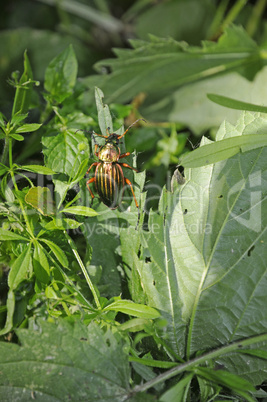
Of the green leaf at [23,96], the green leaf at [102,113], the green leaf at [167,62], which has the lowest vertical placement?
the green leaf at [102,113]

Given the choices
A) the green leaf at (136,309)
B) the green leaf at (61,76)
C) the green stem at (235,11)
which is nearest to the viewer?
the green leaf at (136,309)

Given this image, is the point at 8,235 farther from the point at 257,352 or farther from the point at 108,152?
the point at 257,352

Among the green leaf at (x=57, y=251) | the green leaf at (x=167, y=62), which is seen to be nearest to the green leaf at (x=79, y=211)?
the green leaf at (x=57, y=251)

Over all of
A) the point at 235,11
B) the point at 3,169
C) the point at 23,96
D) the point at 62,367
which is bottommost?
the point at 62,367

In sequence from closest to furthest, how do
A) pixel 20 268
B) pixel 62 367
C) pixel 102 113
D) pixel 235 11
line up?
pixel 62 367 → pixel 20 268 → pixel 102 113 → pixel 235 11

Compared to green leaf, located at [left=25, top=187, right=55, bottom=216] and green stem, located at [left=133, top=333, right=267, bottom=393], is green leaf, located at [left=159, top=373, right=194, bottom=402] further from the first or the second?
green leaf, located at [left=25, top=187, right=55, bottom=216]

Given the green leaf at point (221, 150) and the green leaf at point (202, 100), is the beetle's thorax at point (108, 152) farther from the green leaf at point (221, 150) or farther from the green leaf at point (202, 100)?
the green leaf at point (202, 100)

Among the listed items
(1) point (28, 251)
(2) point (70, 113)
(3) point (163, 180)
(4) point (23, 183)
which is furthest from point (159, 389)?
(2) point (70, 113)

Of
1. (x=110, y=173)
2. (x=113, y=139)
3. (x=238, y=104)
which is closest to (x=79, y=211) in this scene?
(x=110, y=173)
